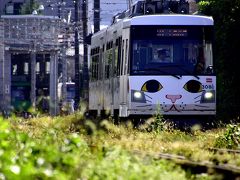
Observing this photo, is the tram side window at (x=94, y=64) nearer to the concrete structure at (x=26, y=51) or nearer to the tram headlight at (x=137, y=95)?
the tram headlight at (x=137, y=95)

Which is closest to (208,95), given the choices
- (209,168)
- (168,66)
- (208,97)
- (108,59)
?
(208,97)

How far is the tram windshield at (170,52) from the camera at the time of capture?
22.7 metres

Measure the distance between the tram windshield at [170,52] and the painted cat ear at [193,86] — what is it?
0.79 feet

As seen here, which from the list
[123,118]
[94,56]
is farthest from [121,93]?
[94,56]

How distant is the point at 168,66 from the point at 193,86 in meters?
0.82

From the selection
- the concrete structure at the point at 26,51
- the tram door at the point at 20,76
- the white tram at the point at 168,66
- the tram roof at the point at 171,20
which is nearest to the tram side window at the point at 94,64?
the white tram at the point at 168,66

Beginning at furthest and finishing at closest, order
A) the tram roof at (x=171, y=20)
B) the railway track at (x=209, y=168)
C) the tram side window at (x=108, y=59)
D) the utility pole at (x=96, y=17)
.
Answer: the utility pole at (x=96, y=17) → the tram side window at (x=108, y=59) → the tram roof at (x=171, y=20) → the railway track at (x=209, y=168)

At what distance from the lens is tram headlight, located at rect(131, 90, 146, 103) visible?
889 inches

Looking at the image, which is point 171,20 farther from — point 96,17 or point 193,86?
point 96,17

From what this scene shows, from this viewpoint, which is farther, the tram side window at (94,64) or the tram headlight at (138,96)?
the tram side window at (94,64)

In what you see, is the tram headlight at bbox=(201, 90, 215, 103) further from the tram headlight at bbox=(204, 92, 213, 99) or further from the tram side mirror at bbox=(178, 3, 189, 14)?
the tram side mirror at bbox=(178, 3, 189, 14)

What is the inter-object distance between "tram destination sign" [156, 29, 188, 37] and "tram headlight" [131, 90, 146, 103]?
1.53 metres

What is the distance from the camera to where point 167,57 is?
899 inches

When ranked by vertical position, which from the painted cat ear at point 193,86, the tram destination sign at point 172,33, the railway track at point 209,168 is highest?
the tram destination sign at point 172,33
